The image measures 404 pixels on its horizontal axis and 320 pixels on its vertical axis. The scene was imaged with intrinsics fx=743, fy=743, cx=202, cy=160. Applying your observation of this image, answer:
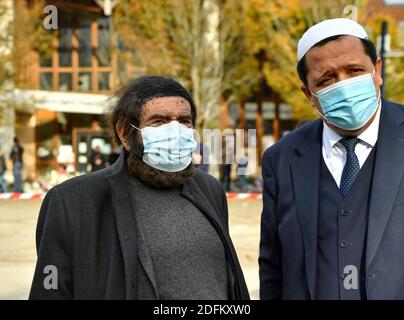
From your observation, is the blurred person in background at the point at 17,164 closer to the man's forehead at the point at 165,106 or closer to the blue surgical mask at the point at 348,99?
the man's forehead at the point at 165,106

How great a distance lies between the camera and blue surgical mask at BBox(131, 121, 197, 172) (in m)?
3.03

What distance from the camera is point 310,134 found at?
Answer: 3.01m

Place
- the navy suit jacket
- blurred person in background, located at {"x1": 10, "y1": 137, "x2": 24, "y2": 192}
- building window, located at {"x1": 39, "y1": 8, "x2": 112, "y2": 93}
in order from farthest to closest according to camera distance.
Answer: building window, located at {"x1": 39, "y1": 8, "x2": 112, "y2": 93} < blurred person in background, located at {"x1": 10, "y1": 137, "x2": 24, "y2": 192} < the navy suit jacket

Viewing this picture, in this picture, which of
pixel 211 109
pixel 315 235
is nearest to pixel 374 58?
pixel 315 235

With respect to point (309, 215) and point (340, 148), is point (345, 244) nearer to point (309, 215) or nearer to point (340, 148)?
point (309, 215)

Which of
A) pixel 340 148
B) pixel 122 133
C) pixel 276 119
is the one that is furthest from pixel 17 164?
pixel 340 148

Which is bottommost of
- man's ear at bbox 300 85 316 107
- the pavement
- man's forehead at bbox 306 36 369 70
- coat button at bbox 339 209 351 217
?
the pavement

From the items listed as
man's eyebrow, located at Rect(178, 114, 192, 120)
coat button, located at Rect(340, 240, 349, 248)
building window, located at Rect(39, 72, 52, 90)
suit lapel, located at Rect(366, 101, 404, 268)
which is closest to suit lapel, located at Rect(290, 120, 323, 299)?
coat button, located at Rect(340, 240, 349, 248)

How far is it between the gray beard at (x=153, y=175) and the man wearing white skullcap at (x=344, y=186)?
17.5 inches

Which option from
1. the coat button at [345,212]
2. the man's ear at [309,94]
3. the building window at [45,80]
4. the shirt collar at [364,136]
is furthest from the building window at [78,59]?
the coat button at [345,212]

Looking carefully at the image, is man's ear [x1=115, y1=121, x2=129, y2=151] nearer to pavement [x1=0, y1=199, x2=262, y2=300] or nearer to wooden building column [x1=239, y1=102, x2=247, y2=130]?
pavement [x1=0, y1=199, x2=262, y2=300]

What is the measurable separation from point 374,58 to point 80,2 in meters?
26.9

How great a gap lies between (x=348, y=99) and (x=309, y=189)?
0.38 meters

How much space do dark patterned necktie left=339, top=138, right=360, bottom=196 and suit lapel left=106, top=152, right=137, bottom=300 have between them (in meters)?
0.83
